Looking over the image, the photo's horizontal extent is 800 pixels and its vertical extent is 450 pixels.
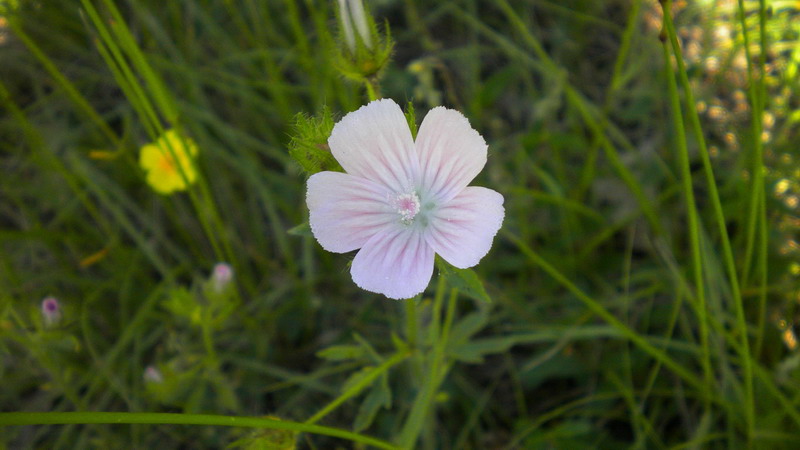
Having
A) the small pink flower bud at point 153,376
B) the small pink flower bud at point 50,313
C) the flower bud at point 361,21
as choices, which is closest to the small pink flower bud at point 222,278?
the small pink flower bud at point 153,376

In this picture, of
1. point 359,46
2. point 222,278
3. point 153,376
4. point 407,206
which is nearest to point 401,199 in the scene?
point 407,206

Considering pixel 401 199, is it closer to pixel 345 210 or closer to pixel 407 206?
pixel 407 206

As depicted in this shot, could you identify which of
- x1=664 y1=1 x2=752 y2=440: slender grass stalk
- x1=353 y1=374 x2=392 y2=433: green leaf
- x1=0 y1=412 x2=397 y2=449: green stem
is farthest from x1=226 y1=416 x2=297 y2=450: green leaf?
x1=664 y1=1 x2=752 y2=440: slender grass stalk

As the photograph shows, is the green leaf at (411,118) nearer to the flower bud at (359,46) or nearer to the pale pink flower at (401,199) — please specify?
the pale pink flower at (401,199)

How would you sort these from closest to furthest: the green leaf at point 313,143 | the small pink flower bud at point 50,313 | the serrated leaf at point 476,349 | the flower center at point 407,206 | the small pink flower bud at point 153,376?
the green leaf at point 313,143 < the flower center at point 407,206 < the serrated leaf at point 476,349 < the small pink flower bud at point 50,313 < the small pink flower bud at point 153,376

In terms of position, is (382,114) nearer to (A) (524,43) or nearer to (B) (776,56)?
(A) (524,43)
